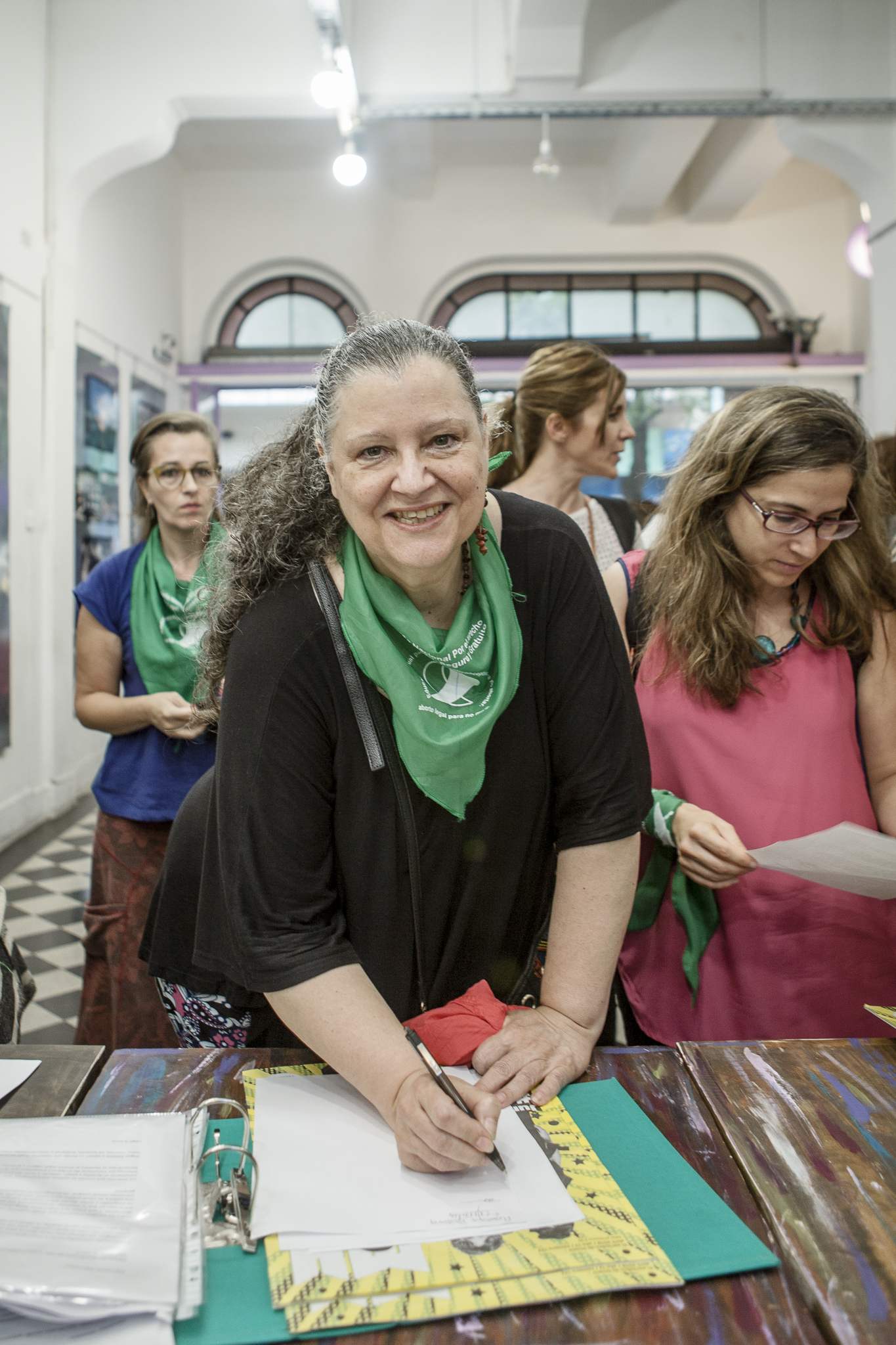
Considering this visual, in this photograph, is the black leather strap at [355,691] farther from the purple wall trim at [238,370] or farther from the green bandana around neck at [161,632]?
the purple wall trim at [238,370]

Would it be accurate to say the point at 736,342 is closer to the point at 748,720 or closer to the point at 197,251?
the point at 197,251

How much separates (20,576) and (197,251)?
208 inches

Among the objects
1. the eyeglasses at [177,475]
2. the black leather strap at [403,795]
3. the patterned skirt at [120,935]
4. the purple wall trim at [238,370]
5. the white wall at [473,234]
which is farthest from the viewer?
the white wall at [473,234]

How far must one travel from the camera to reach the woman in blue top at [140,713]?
234 centimetres

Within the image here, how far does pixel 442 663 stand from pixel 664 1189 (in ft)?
2.09


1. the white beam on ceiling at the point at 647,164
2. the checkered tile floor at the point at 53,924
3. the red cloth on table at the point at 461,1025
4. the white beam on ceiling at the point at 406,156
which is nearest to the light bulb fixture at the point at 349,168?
the white beam on ceiling at the point at 406,156

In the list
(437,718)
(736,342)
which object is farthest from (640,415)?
(437,718)

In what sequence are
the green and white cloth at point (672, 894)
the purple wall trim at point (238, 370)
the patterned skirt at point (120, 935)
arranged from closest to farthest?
the green and white cloth at point (672, 894) < the patterned skirt at point (120, 935) < the purple wall trim at point (238, 370)

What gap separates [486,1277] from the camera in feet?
2.75

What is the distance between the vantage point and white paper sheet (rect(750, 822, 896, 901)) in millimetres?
1223

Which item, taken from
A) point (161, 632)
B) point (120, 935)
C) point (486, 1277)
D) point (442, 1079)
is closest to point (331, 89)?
point (161, 632)

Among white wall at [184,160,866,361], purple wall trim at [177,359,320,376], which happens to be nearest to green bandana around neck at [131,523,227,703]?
purple wall trim at [177,359,320,376]

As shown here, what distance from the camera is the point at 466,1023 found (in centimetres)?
118

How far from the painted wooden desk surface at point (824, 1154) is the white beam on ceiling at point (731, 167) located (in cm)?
749
